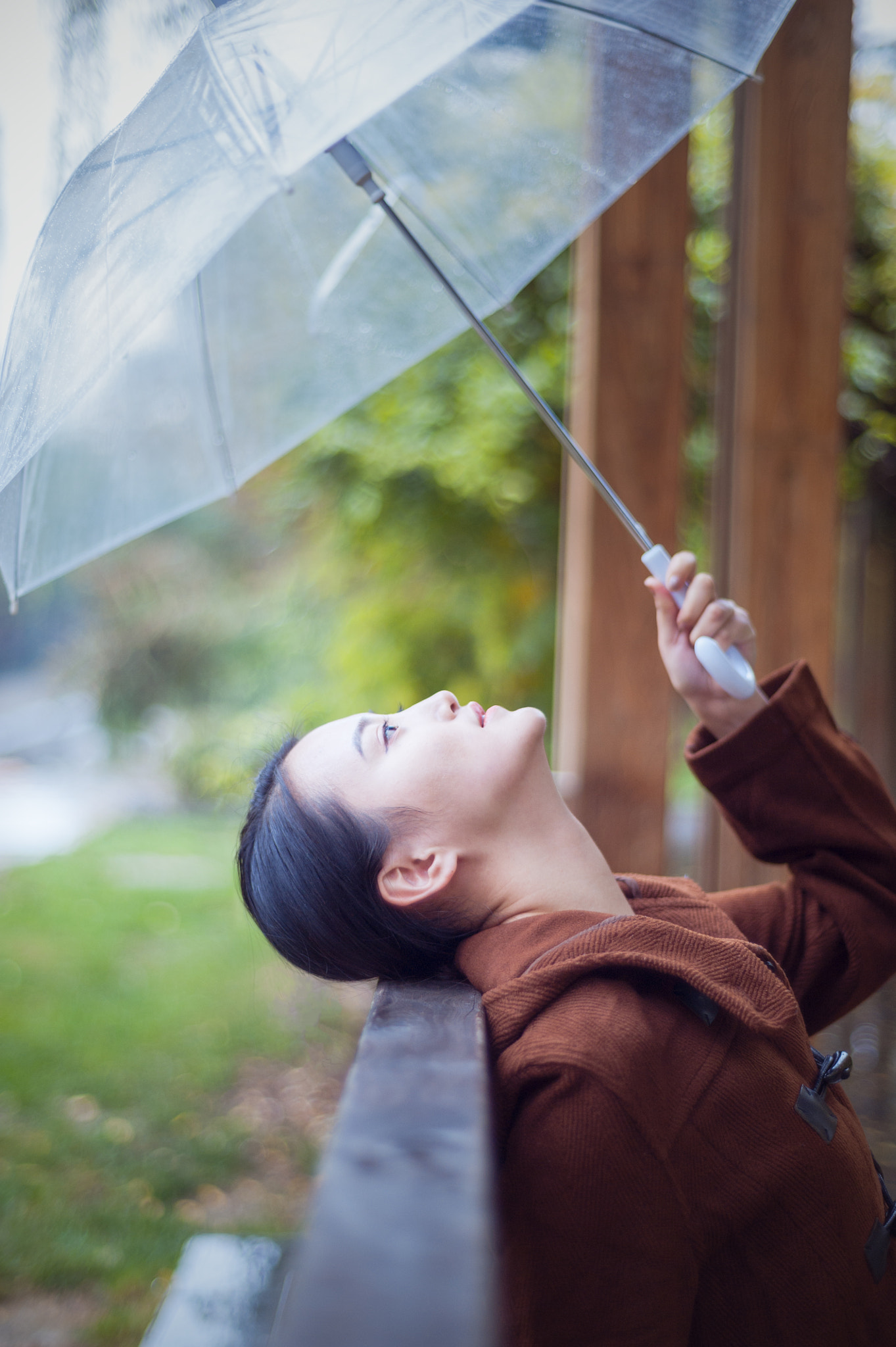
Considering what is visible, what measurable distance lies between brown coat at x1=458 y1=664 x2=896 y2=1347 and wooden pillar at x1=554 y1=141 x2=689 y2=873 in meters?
0.96

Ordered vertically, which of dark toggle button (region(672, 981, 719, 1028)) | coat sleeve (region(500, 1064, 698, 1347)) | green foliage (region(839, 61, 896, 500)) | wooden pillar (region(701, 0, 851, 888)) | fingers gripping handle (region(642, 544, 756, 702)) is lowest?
green foliage (region(839, 61, 896, 500))

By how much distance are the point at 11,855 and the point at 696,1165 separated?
22.4 ft

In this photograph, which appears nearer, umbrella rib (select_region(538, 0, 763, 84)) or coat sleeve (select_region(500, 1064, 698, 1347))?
coat sleeve (select_region(500, 1064, 698, 1347))

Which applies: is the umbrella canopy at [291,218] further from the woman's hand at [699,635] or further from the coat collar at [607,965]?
the coat collar at [607,965]

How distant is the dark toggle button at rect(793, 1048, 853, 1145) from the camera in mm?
1107

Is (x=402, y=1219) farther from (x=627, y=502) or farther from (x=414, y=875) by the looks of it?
(x=627, y=502)

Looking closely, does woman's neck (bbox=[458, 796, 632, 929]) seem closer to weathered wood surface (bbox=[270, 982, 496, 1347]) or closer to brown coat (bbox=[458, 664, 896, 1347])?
brown coat (bbox=[458, 664, 896, 1347])

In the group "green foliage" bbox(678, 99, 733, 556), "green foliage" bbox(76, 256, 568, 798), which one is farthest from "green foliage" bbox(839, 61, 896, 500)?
"green foliage" bbox(76, 256, 568, 798)

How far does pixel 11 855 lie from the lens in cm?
695

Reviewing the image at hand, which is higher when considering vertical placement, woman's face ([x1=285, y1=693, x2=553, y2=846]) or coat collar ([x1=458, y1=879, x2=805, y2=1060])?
woman's face ([x1=285, y1=693, x2=553, y2=846])

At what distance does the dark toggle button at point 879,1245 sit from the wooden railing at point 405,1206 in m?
0.56

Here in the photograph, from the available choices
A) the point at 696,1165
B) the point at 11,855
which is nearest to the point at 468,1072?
the point at 696,1165

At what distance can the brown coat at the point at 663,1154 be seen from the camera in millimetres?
920

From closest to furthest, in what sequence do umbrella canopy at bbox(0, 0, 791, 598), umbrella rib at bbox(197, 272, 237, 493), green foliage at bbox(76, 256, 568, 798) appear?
1. umbrella canopy at bbox(0, 0, 791, 598)
2. umbrella rib at bbox(197, 272, 237, 493)
3. green foliage at bbox(76, 256, 568, 798)
